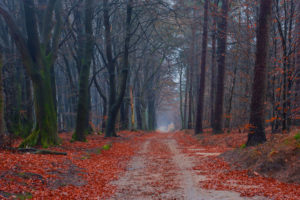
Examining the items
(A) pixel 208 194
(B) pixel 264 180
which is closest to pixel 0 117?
(A) pixel 208 194

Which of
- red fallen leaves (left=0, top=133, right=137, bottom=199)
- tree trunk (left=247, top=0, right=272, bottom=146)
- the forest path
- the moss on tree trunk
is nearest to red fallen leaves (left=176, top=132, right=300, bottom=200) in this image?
the forest path

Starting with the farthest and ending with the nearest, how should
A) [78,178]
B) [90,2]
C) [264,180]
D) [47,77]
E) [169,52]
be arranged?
[169,52] < [90,2] < [47,77] < [78,178] < [264,180]

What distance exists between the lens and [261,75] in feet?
34.5

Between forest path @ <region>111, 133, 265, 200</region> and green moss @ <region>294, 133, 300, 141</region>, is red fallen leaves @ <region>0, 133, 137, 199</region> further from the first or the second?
green moss @ <region>294, 133, 300, 141</region>

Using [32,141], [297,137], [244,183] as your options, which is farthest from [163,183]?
[32,141]

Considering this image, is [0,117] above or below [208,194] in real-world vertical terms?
above

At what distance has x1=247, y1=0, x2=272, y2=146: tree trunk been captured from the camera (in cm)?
1048

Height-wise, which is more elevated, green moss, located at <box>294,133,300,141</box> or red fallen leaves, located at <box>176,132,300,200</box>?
green moss, located at <box>294,133,300,141</box>

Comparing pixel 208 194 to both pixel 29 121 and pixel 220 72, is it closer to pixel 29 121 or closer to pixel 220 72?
pixel 220 72

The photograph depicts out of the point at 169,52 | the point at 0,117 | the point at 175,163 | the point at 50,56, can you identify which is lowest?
the point at 175,163

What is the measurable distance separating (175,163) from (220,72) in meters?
10.0

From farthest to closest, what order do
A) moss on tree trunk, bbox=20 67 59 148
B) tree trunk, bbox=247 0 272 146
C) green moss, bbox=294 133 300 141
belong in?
moss on tree trunk, bbox=20 67 59 148
tree trunk, bbox=247 0 272 146
green moss, bbox=294 133 300 141

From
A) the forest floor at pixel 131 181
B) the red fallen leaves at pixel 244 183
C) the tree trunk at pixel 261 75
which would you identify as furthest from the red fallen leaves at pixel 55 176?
the tree trunk at pixel 261 75

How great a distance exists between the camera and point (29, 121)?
20250 millimetres
